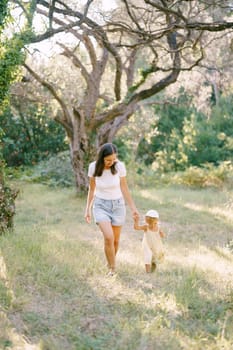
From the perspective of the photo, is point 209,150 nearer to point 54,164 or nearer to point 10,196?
point 54,164

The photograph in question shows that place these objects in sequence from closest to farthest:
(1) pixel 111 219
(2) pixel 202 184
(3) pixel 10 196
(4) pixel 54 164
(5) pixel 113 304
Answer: (5) pixel 113 304, (1) pixel 111 219, (3) pixel 10 196, (2) pixel 202 184, (4) pixel 54 164

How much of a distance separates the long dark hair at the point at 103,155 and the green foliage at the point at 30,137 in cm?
1359

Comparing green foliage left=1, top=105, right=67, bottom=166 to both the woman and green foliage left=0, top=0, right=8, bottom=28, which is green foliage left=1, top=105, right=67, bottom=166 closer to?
green foliage left=0, top=0, right=8, bottom=28

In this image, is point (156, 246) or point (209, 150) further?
point (209, 150)

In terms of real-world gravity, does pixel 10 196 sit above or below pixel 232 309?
above

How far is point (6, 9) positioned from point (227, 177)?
36.8ft

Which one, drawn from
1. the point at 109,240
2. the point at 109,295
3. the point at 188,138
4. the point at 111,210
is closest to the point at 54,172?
the point at 188,138

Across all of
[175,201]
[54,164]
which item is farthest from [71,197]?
[54,164]

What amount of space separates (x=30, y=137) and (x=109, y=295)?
593 inches

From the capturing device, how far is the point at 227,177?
16.6 metres

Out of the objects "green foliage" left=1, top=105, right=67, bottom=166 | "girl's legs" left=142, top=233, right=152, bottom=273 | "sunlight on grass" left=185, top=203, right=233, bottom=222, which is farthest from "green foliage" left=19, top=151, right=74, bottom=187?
"girl's legs" left=142, top=233, right=152, bottom=273

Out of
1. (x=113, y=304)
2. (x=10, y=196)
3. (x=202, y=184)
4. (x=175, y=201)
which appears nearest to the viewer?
(x=113, y=304)

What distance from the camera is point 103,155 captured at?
599cm

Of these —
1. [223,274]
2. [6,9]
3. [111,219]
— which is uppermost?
[6,9]
